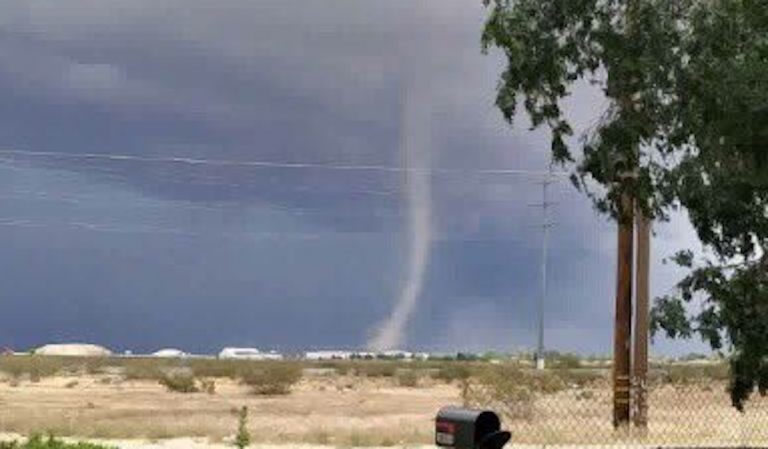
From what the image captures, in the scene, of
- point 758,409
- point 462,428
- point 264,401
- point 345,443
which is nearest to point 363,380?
point 264,401

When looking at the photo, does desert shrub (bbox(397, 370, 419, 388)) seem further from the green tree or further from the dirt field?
the green tree

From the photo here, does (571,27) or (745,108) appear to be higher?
(571,27)

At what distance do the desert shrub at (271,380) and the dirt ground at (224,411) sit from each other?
67cm

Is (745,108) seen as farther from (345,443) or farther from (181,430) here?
(181,430)

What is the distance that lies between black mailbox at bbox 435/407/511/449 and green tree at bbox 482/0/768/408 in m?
5.84

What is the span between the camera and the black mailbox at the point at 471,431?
4.66m

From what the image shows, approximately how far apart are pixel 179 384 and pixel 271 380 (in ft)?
14.7

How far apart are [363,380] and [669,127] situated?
63.5 meters

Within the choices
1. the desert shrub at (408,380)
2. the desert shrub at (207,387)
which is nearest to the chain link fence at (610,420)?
the desert shrub at (207,387)

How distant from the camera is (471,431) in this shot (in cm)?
466

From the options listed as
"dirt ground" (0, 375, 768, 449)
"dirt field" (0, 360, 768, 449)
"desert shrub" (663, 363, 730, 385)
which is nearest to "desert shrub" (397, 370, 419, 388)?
"dirt field" (0, 360, 768, 449)

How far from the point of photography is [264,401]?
47.8m

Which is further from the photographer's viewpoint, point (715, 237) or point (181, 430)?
point (181, 430)

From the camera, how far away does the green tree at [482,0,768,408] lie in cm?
1056
